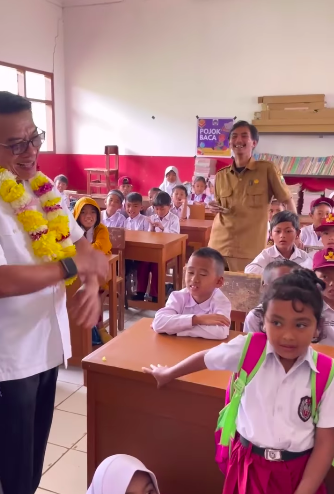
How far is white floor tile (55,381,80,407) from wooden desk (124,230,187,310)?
1.40 m

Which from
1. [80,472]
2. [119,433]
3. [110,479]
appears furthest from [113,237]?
[110,479]

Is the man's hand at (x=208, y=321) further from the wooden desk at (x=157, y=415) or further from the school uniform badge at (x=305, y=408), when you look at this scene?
the school uniform badge at (x=305, y=408)

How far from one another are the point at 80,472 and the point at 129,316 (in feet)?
7.37

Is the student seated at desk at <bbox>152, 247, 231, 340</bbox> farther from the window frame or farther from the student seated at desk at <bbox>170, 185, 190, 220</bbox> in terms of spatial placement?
the window frame

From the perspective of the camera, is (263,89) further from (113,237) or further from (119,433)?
(119,433)

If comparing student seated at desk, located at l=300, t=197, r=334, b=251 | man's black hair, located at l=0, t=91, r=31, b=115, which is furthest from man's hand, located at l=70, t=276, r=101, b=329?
student seated at desk, located at l=300, t=197, r=334, b=251

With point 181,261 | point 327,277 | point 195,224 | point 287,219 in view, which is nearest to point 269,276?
point 327,277

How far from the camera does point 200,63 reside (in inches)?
319

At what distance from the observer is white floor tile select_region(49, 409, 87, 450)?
2.39 m

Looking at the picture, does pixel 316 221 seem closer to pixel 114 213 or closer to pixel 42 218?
pixel 114 213

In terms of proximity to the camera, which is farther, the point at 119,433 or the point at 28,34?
the point at 28,34

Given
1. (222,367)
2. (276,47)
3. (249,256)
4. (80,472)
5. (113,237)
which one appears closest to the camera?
(222,367)

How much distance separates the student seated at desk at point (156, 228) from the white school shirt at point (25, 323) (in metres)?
2.91

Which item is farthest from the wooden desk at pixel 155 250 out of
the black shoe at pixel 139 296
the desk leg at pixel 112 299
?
the desk leg at pixel 112 299
